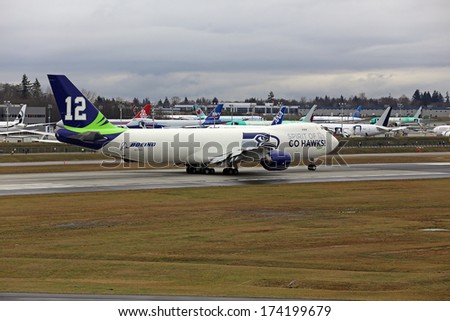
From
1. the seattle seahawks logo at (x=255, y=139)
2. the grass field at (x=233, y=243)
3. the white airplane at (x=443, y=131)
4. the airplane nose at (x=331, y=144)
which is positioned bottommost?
the white airplane at (x=443, y=131)

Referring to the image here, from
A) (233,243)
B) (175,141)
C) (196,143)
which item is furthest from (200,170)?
(233,243)

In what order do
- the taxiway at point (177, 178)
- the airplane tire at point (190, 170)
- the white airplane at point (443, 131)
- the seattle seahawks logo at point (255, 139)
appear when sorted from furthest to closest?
the white airplane at point (443, 131), the airplane tire at point (190, 170), the seattle seahawks logo at point (255, 139), the taxiway at point (177, 178)

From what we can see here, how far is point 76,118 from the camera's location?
6394cm

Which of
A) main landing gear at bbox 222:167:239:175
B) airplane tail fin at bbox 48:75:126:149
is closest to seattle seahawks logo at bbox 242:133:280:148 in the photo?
main landing gear at bbox 222:167:239:175

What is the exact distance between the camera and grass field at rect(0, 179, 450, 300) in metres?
24.5

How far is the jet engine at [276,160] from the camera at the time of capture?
218 feet

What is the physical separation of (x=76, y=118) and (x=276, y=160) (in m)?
17.3

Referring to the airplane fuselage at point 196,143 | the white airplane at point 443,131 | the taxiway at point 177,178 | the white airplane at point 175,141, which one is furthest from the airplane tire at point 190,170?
the white airplane at point 443,131

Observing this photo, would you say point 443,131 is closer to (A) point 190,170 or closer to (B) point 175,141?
(A) point 190,170

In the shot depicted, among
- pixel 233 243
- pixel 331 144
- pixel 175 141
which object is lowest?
pixel 233 243

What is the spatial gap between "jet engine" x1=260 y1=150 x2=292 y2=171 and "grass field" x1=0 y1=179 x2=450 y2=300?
34.6 feet

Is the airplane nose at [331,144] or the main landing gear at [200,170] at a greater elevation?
the airplane nose at [331,144]

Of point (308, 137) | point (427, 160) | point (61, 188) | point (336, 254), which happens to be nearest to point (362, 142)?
point (427, 160)

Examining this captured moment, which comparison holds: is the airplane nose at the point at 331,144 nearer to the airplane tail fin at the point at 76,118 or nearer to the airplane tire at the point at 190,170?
the airplane tire at the point at 190,170
